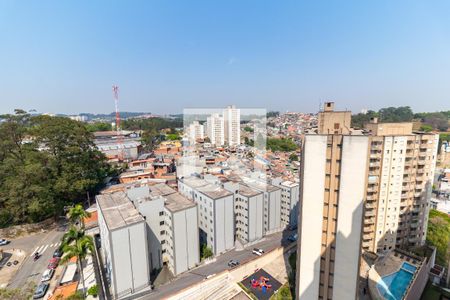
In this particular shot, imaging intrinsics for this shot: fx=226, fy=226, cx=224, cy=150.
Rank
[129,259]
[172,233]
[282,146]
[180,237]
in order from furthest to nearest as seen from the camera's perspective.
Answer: [282,146] → [180,237] → [172,233] → [129,259]

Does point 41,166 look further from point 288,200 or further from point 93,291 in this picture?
point 288,200

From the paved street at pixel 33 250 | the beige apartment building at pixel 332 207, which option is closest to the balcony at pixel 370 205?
the beige apartment building at pixel 332 207

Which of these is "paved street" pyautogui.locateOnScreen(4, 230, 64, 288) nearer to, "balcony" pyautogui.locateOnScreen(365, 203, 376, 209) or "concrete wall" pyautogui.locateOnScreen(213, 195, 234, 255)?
"concrete wall" pyautogui.locateOnScreen(213, 195, 234, 255)

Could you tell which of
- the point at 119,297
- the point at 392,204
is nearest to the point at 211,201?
the point at 119,297

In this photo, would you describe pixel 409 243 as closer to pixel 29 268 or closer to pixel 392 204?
pixel 392 204

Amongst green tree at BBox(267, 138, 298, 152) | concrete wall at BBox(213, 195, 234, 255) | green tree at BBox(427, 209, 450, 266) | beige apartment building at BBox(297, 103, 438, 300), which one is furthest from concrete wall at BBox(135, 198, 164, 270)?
green tree at BBox(267, 138, 298, 152)

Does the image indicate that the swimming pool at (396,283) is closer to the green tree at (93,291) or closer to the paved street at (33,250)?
the green tree at (93,291)

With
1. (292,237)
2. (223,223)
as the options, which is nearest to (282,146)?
(292,237)
